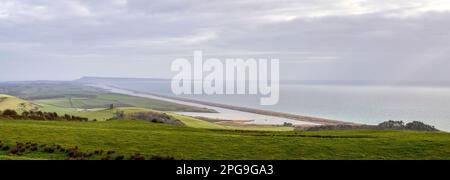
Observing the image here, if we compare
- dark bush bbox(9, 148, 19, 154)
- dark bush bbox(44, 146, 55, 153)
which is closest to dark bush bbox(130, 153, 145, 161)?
dark bush bbox(44, 146, 55, 153)

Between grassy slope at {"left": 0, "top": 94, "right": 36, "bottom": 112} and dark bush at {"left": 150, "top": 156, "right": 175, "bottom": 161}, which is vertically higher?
dark bush at {"left": 150, "top": 156, "right": 175, "bottom": 161}

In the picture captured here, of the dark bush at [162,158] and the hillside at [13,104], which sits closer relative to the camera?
the dark bush at [162,158]

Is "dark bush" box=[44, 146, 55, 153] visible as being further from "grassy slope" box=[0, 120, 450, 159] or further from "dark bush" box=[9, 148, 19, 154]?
"dark bush" box=[9, 148, 19, 154]

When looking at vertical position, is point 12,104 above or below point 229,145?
below

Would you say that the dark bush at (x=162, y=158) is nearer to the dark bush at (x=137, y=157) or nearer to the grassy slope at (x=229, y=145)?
the dark bush at (x=137, y=157)

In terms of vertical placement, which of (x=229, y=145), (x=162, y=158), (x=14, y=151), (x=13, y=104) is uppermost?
(x=14, y=151)

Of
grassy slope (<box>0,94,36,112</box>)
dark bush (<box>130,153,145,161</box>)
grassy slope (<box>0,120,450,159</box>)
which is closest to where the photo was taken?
dark bush (<box>130,153,145,161</box>)

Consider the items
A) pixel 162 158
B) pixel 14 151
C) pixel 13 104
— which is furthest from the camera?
pixel 13 104

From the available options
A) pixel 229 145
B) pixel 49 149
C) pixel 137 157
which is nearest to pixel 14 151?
pixel 49 149

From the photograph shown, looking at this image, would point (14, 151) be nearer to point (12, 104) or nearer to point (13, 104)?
point (12, 104)

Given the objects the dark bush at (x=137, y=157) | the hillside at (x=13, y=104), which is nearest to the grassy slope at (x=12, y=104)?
the hillside at (x=13, y=104)
